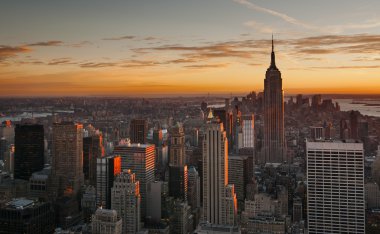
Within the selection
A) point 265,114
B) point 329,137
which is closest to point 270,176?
point 329,137

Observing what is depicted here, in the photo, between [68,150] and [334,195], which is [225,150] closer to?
[334,195]

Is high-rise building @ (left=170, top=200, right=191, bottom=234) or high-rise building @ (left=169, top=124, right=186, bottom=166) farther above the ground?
high-rise building @ (left=169, top=124, right=186, bottom=166)

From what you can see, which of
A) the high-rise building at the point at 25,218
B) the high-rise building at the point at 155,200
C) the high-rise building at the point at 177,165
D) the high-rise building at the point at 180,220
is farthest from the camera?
the high-rise building at the point at 177,165

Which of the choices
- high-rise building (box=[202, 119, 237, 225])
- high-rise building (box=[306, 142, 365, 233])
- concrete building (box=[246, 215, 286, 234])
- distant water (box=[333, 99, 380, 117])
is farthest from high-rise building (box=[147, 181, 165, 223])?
distant water (box=[333, 99, 380, 117])

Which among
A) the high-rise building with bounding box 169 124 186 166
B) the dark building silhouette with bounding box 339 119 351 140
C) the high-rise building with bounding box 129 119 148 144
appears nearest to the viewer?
the dark building silhouette with bounding box 339 119 351 140

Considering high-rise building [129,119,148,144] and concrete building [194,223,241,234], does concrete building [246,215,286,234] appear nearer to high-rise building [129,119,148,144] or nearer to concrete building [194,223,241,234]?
concrete building [194,223,241,234]

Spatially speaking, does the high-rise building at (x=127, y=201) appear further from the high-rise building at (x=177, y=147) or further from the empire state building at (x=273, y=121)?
the empire state building at (x=273, y=121)

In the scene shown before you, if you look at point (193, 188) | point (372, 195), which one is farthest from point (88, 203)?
point (372, 195)

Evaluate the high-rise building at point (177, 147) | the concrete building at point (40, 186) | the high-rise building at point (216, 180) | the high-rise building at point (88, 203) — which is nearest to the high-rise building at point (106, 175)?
the high-rise building at point (88, 203)
